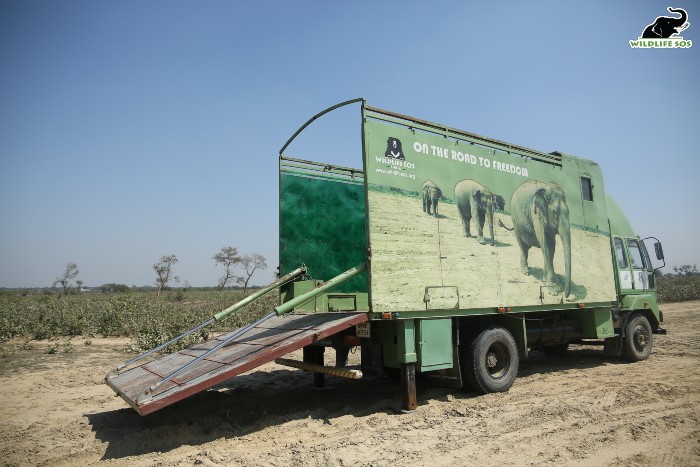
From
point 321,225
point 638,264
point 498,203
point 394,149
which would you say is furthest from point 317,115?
point 638,264

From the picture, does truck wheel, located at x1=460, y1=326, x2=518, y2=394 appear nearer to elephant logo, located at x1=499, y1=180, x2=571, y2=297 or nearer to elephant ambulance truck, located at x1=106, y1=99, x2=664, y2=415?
elephant ambulance truck, located at x1=106, y1=99, x2=664, y2=415

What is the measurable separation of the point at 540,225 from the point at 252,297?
16.4ft

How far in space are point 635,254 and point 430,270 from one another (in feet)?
22.6

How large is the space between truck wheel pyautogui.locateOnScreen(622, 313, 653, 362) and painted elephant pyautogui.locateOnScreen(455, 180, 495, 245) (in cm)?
513

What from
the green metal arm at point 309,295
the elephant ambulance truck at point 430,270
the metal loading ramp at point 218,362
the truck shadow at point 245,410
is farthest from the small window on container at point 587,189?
the metal loading ramp at point 218,362

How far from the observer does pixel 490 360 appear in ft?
21.9

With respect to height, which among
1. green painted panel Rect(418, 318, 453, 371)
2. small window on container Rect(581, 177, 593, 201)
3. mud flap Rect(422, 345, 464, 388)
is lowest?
mud flap Rect(422, 345, 464, 388)

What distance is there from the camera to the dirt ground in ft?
14.1

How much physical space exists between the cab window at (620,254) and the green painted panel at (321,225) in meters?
5.66

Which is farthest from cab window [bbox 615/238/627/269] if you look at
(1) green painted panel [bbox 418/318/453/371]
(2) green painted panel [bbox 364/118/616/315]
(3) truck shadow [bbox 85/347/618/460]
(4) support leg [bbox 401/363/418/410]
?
(4) support leg [bbox 401/363/418/410]

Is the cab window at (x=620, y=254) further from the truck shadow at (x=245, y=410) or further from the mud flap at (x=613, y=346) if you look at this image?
the truck shadow at (x=245, y=410)

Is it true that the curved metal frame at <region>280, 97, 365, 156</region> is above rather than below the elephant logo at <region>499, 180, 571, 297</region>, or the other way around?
above

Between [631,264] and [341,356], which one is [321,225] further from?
[631,264]

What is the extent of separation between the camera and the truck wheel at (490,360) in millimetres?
6305
